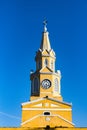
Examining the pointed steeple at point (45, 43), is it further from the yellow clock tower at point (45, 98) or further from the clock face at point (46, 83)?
the clock face at point (46, 83)

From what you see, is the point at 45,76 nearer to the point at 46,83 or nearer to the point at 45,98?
the point at 46,83

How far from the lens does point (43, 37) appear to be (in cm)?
6888

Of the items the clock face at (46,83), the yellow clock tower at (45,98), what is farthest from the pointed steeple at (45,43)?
the clock face at (46,83)

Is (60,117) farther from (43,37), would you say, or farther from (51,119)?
(43,37)

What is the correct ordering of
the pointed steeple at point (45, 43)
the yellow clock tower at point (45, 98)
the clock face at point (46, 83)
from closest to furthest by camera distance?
the yellow clock tower at point (45, 98) → the clock face at point (46, 83) → the pointed steeple at point (45, 43)

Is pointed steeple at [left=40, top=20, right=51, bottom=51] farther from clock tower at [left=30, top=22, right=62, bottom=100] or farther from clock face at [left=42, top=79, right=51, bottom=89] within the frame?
clock face at [left=42, top=79, right=51, bottom=89]

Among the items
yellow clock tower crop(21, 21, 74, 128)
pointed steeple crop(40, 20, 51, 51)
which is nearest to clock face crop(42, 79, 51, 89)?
yellow clock tower crop(21, 21, 74, 128)

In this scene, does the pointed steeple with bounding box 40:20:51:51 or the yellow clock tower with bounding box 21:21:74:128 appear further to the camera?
the pointed steeple with bounding box 40:20:51:51

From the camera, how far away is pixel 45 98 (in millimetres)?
63062

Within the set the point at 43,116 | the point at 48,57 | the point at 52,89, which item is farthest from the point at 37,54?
the point at 43,116

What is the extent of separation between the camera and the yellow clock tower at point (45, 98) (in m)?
61.9

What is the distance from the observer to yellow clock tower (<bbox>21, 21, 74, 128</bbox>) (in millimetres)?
61875

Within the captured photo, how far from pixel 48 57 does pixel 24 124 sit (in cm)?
1235

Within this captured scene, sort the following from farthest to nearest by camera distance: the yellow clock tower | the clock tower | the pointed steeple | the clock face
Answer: the pointed steeple
the clock face
the clock tower
the yellow clock tower
